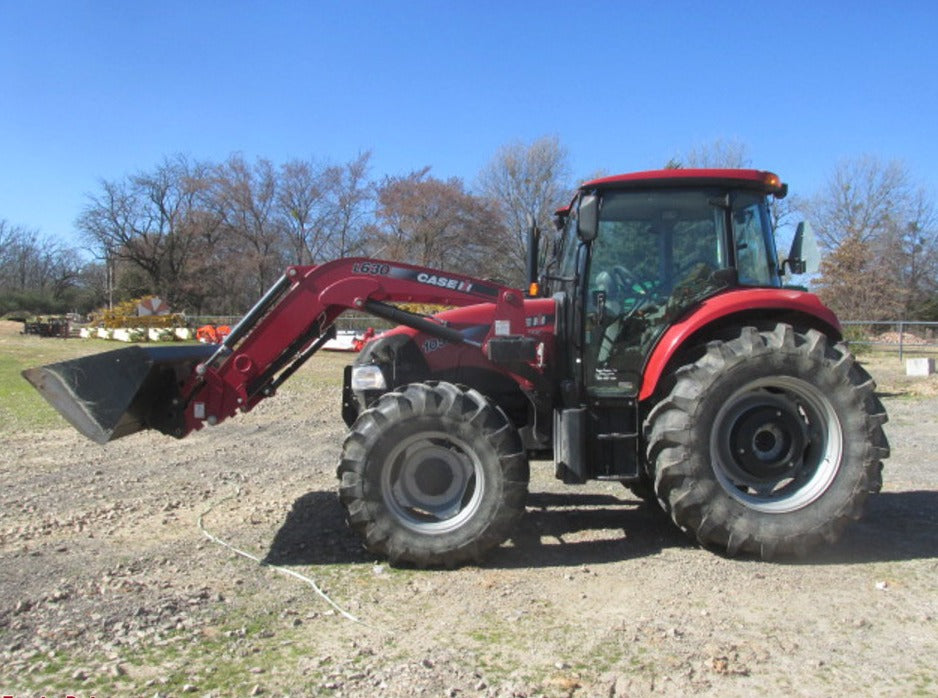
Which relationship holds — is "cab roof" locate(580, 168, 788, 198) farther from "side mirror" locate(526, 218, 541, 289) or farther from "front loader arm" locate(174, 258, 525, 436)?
"front loader arm" locate(174, 258, 525, 436)

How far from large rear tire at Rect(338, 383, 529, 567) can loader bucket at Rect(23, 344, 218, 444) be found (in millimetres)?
1455

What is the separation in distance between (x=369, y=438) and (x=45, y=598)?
2016mm

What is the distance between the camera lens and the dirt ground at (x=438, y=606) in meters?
3.46

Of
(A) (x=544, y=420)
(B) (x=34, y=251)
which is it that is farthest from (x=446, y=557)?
(B) (x=34, y=251)

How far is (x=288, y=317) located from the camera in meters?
5.38

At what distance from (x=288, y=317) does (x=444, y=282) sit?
1.13 meters

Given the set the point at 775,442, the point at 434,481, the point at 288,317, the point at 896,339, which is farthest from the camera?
the point at 896,339

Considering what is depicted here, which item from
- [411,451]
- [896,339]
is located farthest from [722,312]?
[896,339]

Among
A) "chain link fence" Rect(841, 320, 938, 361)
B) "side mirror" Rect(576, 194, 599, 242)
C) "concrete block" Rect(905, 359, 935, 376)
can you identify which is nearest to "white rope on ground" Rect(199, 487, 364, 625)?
"side mirror" Rect(576, 194, 599, 242)

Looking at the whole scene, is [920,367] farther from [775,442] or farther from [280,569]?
[280,569]

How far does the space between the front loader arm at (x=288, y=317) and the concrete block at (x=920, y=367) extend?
1666cm

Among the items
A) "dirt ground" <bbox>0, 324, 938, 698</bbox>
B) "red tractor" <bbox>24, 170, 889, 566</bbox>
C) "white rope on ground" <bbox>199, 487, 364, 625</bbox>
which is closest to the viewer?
"dirt ground" <bbox>0, 324, 938, 698</bbox>

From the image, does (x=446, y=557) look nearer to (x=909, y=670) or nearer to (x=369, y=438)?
(x=369, y=438)

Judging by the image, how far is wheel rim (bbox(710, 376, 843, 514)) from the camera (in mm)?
5184
